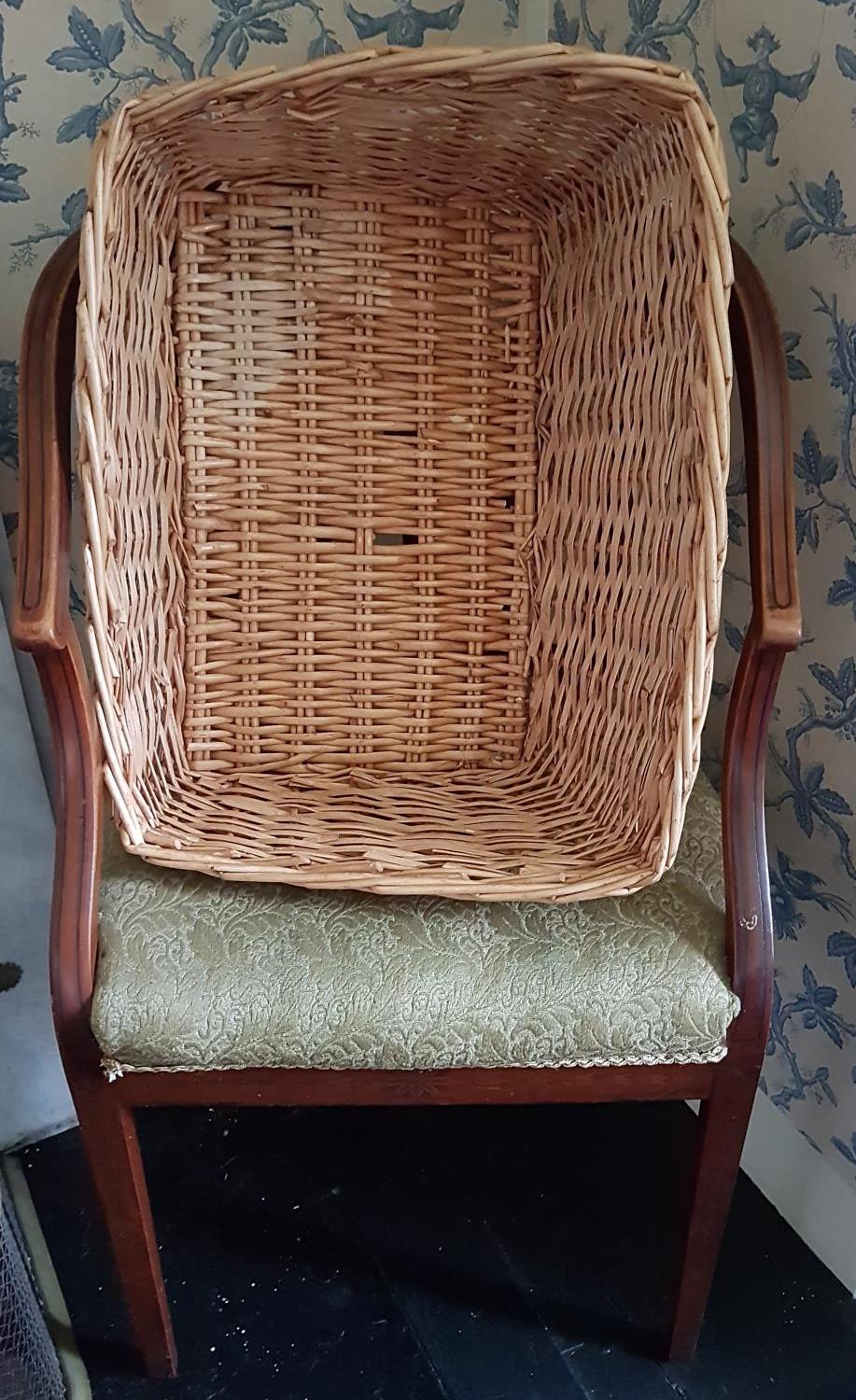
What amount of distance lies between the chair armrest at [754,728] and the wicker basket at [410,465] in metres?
0.04

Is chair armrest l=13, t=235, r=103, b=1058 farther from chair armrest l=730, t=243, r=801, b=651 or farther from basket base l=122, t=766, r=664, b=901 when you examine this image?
chair armrest l=730, t=243, r=801, b=651

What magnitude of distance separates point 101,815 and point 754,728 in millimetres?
495

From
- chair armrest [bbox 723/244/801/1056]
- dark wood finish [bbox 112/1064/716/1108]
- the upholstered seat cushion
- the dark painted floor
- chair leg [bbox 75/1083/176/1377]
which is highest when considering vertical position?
chair armrest [bbox 723/244/801/1056]

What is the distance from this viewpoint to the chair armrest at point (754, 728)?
784 millimetres

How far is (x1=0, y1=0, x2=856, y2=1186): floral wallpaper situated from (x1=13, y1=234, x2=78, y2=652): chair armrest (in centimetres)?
33

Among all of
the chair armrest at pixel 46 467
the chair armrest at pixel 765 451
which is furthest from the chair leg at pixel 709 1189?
the chair armrest at pixel 46 467

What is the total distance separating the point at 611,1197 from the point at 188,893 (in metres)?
0.62

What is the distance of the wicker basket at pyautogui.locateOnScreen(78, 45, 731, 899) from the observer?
0.78 metres

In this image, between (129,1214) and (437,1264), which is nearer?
(129,1214)

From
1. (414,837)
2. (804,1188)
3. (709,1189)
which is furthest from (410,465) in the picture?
(804,1188)

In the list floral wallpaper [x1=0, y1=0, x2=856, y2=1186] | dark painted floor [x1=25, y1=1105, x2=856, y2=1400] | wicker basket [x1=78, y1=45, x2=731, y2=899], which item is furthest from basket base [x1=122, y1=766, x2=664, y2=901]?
dark painted floor [x1=25, y1=1105, x2=856, y2=1400]

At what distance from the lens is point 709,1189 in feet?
2.85

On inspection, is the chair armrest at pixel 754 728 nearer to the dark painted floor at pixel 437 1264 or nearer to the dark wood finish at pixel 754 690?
the dark wood finish at pixel 754 690

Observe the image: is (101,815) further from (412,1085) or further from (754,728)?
(754,728)
